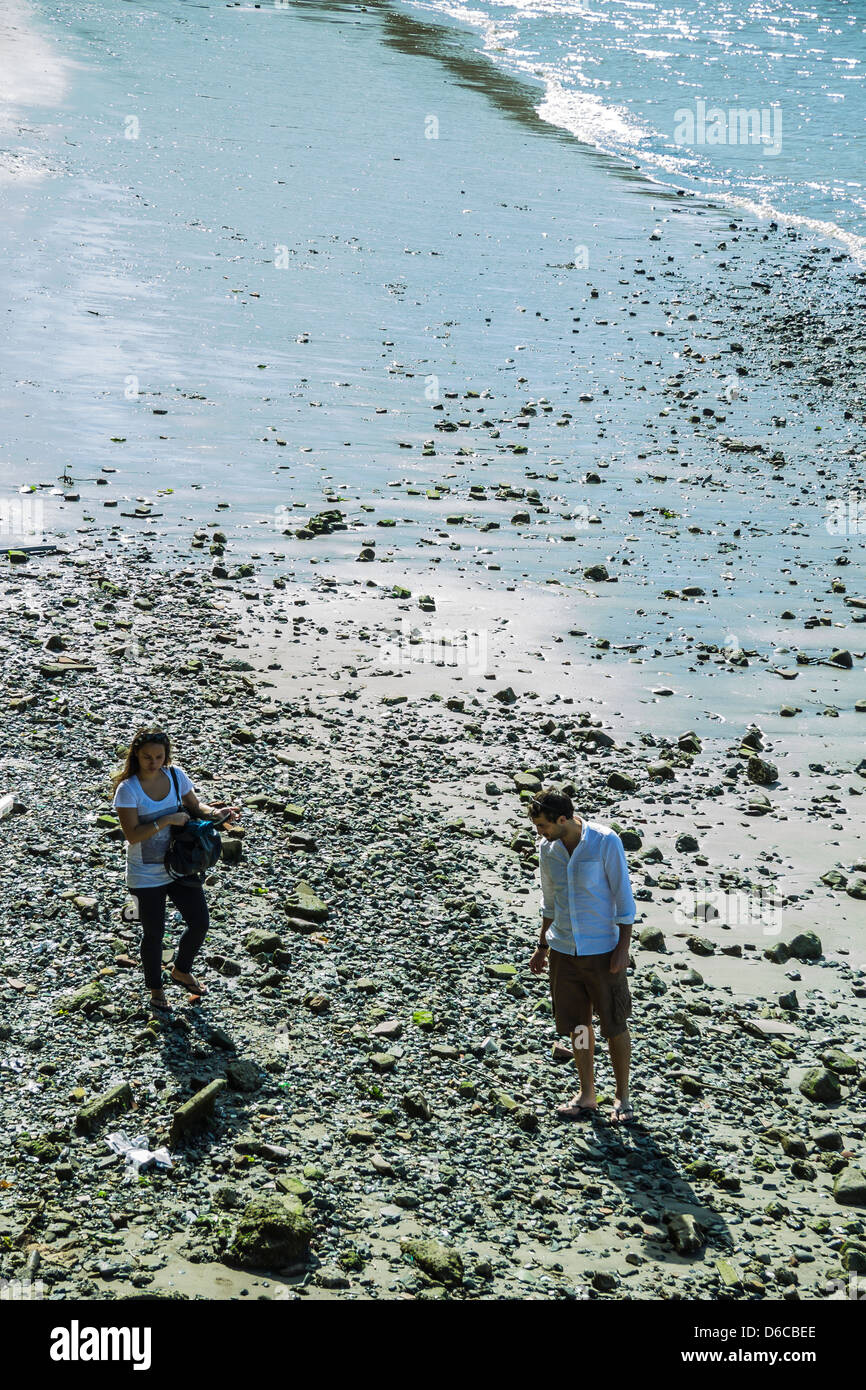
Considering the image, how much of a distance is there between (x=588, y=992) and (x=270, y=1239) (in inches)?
105

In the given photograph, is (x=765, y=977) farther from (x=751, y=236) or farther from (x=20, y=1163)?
(x=751, y=236)

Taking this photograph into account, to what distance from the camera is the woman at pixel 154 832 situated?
8977 millimetres

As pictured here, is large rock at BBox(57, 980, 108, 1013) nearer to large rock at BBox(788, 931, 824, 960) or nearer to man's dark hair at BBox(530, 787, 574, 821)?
Answer: man's dark hair at BBox(530, 787, 574, 821)

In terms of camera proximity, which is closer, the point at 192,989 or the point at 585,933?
the point at 585,933

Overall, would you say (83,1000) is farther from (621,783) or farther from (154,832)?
(621,783)

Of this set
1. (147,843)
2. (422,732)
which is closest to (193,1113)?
(147,843)

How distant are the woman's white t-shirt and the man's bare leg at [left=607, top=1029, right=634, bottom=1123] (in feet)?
10.2

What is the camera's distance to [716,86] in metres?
61.6

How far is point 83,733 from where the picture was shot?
13484mm

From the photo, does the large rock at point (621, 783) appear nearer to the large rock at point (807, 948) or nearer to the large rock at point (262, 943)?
the large rock at point (807, 948)

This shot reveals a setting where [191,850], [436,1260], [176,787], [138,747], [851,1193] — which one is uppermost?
[138,747]

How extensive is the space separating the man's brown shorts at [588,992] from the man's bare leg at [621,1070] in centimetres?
6
